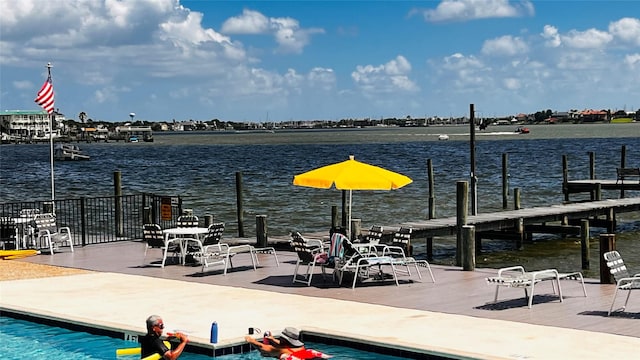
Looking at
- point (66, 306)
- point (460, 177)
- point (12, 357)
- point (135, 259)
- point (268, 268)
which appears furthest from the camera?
point (460, 177)

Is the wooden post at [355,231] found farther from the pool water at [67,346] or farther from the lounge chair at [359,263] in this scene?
the pool water at [67,346]

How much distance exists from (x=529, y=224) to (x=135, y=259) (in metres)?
16.2

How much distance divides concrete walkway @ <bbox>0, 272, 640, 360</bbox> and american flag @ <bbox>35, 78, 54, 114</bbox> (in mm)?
9841

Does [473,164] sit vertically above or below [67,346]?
above

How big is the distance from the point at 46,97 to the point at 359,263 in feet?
44.6

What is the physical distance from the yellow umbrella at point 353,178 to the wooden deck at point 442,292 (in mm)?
1768

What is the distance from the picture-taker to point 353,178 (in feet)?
59.1

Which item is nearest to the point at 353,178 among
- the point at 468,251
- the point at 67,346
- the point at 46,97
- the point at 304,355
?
the point at 468,251

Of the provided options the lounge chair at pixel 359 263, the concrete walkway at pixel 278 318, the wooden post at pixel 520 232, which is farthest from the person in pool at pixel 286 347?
the wooden post at pixel 520 232

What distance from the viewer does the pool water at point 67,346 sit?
1231 centimetres

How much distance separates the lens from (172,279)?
18328 mm

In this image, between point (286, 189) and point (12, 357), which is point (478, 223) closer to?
point (12, 357)

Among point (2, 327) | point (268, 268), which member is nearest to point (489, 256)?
point (268, 268)

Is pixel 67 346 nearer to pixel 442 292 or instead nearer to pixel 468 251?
pixel 442 292
